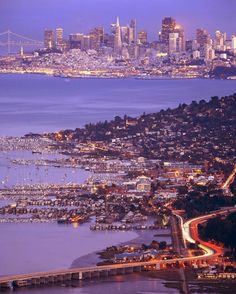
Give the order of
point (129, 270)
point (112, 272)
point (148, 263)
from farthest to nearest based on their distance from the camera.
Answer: point (148, 263), point (129, 270), point (112, 272)

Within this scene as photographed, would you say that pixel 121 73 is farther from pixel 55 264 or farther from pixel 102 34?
pixel 55 264

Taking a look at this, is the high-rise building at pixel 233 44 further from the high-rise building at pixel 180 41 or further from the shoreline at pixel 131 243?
the shoreline at pixel 131 243

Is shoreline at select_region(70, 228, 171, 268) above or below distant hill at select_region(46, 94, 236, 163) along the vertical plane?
above

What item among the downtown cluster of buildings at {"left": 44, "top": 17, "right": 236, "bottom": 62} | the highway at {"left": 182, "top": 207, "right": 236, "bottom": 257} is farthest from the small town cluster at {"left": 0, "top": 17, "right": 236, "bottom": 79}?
the highway at {"left": 182, "top": 207, "right": 236, "bottom": 257}

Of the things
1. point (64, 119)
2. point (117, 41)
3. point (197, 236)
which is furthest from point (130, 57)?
point (197, 236)

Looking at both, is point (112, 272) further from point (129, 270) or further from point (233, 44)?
point (233, 44)

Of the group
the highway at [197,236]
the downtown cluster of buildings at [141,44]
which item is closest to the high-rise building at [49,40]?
the downtown cluster of buildings at [141,44]

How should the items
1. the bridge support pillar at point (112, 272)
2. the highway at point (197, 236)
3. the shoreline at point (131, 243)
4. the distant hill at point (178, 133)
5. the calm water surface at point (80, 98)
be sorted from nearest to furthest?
the bridge support pillar at point (112, 272) → the shoreline at point (131, 243) → the highway at point (197, 236) → the distant hill at point (178, 133) → the calm water surface at point (80, 98)

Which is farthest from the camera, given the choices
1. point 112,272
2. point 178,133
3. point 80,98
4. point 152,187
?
point 80,98

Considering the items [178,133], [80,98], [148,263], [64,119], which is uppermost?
[148,263]

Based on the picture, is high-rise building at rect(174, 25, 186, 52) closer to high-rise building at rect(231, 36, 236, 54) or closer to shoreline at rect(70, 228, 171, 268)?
high-rise building at rect(231, 36, 236, 54)

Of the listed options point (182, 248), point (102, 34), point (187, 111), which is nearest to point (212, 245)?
point (182, 248)
